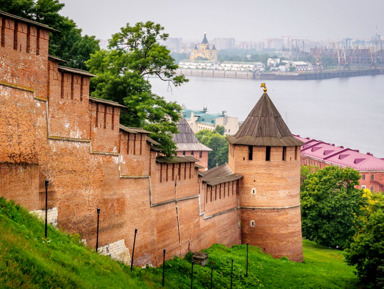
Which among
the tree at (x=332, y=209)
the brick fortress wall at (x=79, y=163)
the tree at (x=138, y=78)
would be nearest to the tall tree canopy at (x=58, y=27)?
the tree at (x=138, y=78)

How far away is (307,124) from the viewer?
122125mm

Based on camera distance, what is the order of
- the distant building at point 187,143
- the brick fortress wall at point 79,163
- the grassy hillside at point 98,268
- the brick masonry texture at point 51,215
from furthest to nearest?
the distant building at point 187,143 → the brick masonry texture at point 51,215 → the brick fortress wall at point 79,163 → the grassy hillside at point 98,268

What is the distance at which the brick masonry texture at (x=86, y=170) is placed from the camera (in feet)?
50.3

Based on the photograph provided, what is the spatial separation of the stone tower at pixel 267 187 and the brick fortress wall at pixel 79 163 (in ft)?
15.7

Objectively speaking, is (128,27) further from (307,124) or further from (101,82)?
(307,124)

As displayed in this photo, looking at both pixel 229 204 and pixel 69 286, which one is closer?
pixel 69 286

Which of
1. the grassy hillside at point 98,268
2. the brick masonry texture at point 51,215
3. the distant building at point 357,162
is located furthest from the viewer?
the distant building at point 357,162

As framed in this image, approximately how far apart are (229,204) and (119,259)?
8.49m

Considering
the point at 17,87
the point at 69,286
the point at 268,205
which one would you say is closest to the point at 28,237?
the point at 69,286

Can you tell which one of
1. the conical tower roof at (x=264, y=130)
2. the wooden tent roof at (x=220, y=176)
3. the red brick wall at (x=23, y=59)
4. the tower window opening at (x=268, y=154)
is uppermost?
the red brick wall at (x=23, y=59)

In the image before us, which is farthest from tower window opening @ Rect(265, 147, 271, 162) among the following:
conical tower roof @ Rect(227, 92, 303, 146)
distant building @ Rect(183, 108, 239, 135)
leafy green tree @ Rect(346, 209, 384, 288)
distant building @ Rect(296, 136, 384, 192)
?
distant building @ Rect(183, 108, 239, 135)

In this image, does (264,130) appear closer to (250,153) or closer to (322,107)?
(250,153)

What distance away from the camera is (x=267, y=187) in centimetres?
2716

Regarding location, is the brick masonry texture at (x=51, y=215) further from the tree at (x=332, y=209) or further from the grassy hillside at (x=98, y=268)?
the tree at (x=332, y=209)
